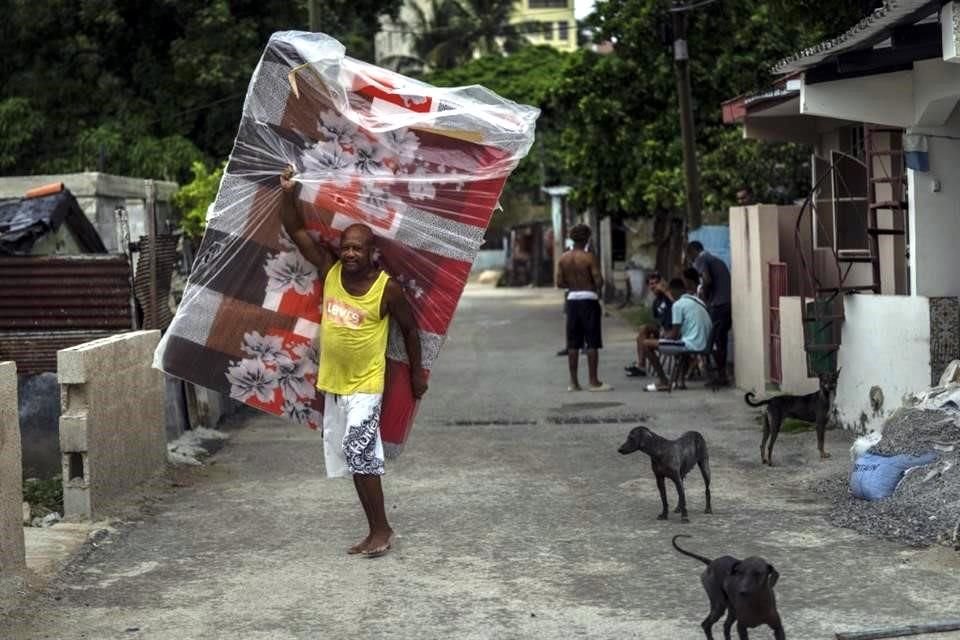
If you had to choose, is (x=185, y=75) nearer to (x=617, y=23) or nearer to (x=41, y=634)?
(x=617, y=23)

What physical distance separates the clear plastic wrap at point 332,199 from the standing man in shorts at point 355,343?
12 cm

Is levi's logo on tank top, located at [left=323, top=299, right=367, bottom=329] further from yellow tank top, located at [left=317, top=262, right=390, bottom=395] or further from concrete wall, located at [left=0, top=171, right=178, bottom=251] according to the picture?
concrete wall, located at [left=0, top=171, right=178, bottom=251]

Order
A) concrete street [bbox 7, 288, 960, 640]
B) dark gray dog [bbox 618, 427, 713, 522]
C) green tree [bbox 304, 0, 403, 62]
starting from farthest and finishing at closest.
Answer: green tree [bbox 304, 0, 403, 62], dark gray dog [bbox 618, 427, 713, 522], concrete street [bbox 7, 288, 960, 640]

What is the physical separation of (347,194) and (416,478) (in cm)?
311

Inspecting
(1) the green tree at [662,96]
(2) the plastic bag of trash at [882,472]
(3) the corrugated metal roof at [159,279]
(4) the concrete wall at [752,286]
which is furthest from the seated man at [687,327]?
(1) the green tree at [662,96]

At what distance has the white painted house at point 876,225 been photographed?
950 centimetres

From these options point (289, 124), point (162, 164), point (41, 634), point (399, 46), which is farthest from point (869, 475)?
point (399, 46)

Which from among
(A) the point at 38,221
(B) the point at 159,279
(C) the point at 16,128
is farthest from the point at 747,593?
(C) the point at 16,128

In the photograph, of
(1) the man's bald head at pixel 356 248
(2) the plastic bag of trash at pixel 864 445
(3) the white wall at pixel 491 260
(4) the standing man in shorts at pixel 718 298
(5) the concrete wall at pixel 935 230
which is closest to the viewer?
(1) the man's bald head at pixel 356 248

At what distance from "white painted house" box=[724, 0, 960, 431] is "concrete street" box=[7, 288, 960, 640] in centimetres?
74

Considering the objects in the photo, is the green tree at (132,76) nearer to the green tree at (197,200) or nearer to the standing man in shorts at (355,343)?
the green tree at (197,200)

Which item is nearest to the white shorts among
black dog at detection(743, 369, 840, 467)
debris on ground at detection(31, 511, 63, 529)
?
debris on ground at detection(31, 511, 63, 529)

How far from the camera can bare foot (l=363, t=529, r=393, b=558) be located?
7.46 metres

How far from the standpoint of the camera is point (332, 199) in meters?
7.36
